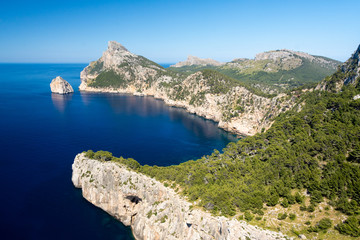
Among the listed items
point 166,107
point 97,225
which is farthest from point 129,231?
point 166,107

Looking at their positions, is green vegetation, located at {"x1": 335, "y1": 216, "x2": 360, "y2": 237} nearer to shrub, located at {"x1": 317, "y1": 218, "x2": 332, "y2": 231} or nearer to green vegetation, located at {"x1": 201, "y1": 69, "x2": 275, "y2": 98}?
shrub, located at {"x1": 317, "y1": 218, "x2": 332, "y2": 231}

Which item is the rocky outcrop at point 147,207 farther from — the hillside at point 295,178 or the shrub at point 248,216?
the hillside at point 295,178

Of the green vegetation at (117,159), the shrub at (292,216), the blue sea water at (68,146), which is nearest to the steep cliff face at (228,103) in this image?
the blue sea water at (68,146)

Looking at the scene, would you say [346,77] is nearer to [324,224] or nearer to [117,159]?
[324,224]

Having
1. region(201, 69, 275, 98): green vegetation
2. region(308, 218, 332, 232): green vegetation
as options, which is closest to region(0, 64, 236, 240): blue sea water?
region(201, 69, 275, 98): green vegetation

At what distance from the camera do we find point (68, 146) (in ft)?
305

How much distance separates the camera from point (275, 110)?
108 m

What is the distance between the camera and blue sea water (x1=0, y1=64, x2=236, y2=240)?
51531 mm

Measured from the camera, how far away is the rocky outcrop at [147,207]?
34.3 m

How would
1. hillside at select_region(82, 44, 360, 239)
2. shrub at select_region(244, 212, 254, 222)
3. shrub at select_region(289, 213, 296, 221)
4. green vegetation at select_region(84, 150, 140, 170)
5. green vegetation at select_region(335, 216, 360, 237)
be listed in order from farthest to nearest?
green vegetation at select_region(84, 150, 140, 170)
shrub at select_region(244, 212, 254, 222)
shrub at select_region(289, 213, 296, 221)
hillside at select_region(82, 44, 360, 239)
green vegetation at select_region(335, 216, 360, 237)

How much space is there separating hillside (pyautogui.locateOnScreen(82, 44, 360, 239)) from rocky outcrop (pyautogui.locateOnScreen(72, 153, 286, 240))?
7.73 ft

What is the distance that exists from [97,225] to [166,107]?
14291cm

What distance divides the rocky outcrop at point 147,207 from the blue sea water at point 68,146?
3.59 meters

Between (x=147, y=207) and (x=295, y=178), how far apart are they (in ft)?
106
